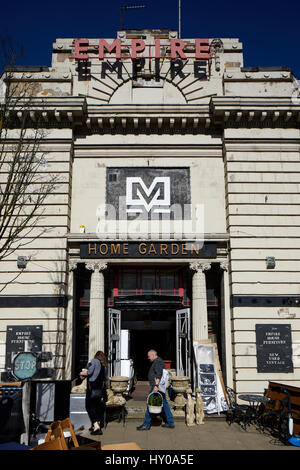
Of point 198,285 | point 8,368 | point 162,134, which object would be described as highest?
point 162,134

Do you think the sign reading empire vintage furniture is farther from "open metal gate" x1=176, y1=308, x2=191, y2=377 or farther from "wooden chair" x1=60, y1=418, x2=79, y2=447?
"wooden chair" x1=60, y1=418, x2=79, y2=447

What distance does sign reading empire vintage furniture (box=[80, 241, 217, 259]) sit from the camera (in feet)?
48.4

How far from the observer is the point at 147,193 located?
50.7 ft

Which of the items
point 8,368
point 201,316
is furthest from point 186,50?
point 8,368

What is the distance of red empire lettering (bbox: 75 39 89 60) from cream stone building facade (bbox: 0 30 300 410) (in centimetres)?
9

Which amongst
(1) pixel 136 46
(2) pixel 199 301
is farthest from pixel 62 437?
(1) pixel 136 46

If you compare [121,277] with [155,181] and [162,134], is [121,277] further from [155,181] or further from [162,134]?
[162,134]

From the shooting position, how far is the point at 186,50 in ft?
55.0

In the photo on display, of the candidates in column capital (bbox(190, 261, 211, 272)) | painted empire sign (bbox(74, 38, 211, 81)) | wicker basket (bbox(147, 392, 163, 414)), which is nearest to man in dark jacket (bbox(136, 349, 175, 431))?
wicker basket (bbox(147, 392, 163, 414))

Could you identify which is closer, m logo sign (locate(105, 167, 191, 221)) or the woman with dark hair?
the woman with dark hair

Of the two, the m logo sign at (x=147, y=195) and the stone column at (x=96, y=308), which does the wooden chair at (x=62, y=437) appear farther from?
the m logo sign at (x=147, y=195)

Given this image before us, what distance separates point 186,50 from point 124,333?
12718mm

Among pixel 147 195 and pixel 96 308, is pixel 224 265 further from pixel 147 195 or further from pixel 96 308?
pixel 96 308
